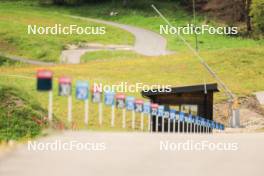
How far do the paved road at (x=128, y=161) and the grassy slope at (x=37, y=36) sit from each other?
5380 centimetres

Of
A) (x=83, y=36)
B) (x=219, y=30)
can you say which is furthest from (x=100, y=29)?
(x=219, y=30)

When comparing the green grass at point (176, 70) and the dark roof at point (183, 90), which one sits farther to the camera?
the green grass at point (176, 70)

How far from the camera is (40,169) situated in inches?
257

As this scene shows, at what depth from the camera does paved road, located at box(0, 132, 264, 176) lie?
652 centimetres
